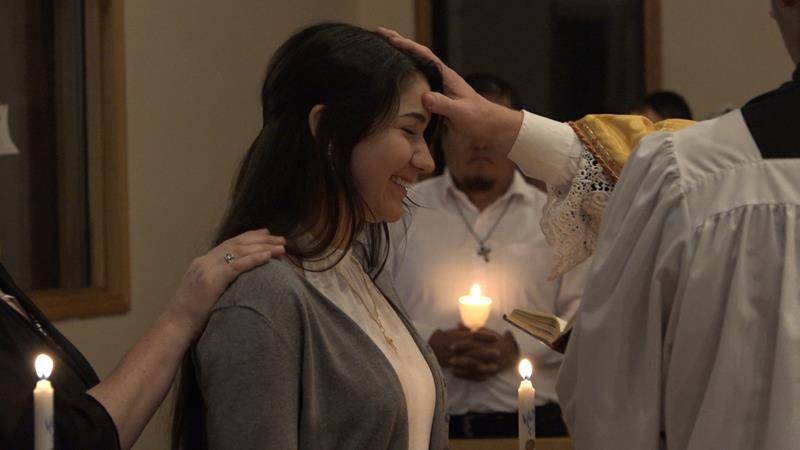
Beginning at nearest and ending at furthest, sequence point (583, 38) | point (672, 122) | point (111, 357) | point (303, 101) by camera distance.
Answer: point (303, 101)
point (672, 122)
point (111, 357)
point (583, 38)

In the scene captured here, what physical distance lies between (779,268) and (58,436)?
105 centimetres

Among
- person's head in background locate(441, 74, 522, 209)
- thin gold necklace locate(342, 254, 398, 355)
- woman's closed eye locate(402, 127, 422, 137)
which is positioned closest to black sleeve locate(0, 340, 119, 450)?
thin gold necklace locate(342, 254, 398, 355)

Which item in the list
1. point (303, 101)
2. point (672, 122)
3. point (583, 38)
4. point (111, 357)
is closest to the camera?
point (303, 101)

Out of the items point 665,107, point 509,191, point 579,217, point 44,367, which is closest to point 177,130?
point 509,191

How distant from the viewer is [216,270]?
1.88 m

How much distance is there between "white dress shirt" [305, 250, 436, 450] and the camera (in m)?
1.94

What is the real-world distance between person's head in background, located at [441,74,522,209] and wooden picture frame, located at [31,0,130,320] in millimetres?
1123

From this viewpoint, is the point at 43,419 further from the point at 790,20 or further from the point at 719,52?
the point at 719,52

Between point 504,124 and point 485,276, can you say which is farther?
point 485,276

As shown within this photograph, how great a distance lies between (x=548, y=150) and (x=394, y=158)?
0.46 metres

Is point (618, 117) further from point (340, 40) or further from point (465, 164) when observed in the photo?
point (465, 164)

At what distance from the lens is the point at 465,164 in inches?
164

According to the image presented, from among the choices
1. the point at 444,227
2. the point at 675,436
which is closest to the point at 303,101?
the point at 675,436

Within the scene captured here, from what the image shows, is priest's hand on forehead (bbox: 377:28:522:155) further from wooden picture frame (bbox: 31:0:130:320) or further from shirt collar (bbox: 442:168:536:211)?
wooden picture frame (bbox: 31:0:130:320)
